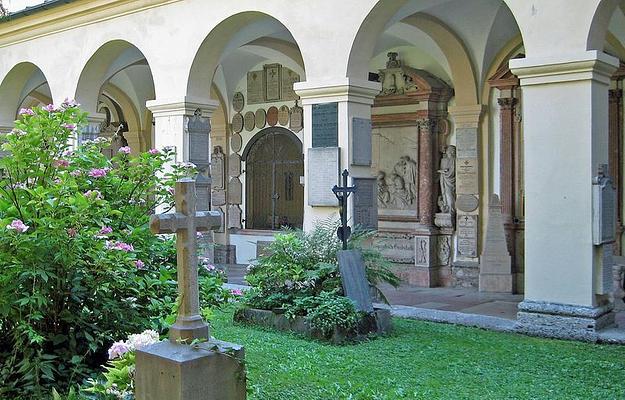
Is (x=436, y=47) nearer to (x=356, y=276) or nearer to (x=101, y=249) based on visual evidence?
(x=356, y=276)

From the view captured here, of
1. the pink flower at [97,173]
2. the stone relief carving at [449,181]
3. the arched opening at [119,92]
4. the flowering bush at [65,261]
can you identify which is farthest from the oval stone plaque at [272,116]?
the pink flower at [97,173]

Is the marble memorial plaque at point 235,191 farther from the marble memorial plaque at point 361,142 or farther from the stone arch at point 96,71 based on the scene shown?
the marble memorial plaque at point 361,142

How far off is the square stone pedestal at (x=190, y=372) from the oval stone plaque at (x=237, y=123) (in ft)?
38.3

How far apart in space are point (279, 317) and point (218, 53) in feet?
16.7

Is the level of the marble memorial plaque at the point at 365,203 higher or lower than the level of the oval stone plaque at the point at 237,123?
lower

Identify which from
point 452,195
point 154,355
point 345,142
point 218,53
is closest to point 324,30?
point 345,142

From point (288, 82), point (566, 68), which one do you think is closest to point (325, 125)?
point (566, 68)

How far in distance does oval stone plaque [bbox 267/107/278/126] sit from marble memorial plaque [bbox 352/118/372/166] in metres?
5.69

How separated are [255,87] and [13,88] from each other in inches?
199

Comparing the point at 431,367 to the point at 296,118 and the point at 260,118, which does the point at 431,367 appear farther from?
the point at 260,118

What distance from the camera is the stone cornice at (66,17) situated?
11.8m

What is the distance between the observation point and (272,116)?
48.3ft

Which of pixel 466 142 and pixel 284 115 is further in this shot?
pixel 284 115

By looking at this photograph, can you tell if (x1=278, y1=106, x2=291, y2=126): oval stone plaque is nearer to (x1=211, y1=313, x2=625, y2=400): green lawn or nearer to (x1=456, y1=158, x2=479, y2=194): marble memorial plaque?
(x1=456, y1=158, x2=479, y2=194): marble memorial plaque
